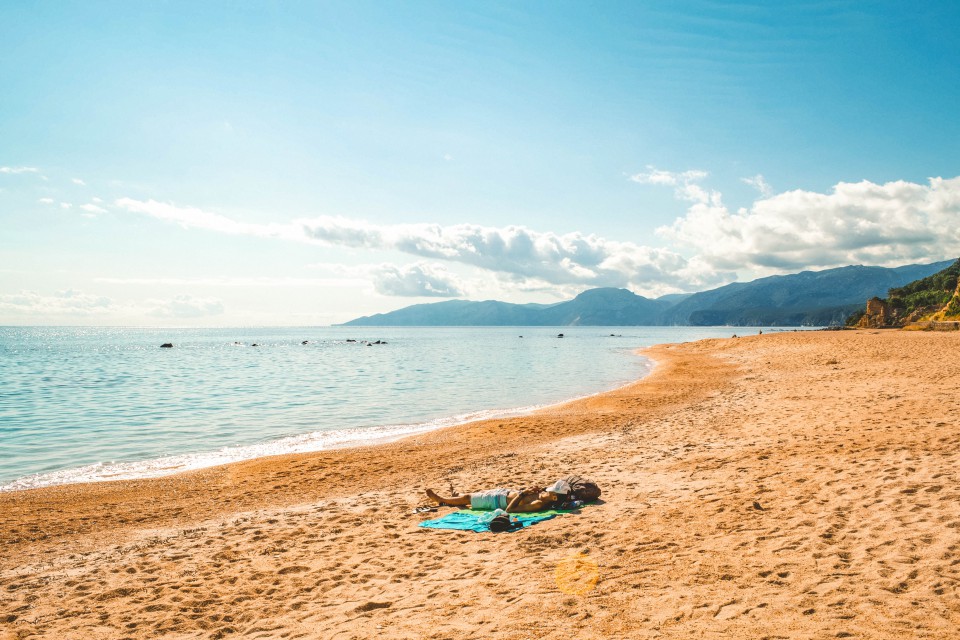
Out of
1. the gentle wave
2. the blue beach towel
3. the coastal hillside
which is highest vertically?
the coastal hillside

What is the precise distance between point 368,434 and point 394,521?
437 inches

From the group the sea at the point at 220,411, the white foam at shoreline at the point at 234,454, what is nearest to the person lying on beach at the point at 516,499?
the white foam at shoreline at the point at 234,454

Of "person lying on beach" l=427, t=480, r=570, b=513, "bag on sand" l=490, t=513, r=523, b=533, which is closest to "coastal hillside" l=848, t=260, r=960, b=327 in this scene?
"person lying on beach" l=427, t=480, r=570, b=513

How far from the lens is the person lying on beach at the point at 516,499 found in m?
9.86

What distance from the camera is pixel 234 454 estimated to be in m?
17.6

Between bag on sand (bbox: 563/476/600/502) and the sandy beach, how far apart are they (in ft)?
0.97

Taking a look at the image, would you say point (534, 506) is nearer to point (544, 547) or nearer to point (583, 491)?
point (583, 491)

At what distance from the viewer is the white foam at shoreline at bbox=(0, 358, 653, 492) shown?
A: 14.7 meters

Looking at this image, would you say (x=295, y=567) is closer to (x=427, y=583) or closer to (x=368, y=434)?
(x=427, y=583)

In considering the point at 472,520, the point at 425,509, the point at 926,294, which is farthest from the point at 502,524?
the point at 926,294

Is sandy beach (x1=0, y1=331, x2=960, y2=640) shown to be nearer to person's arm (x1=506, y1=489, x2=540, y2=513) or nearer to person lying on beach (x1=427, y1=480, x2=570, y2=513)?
person lying on beach (x1=427, y1=480, x2=570, y2=513)

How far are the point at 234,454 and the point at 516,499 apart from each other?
1209 centimetres

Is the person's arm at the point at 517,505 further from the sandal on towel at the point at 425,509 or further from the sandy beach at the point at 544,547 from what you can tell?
the sandal on towel at the point at 425,509

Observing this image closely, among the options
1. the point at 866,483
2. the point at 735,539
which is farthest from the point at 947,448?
the point at 735,539
